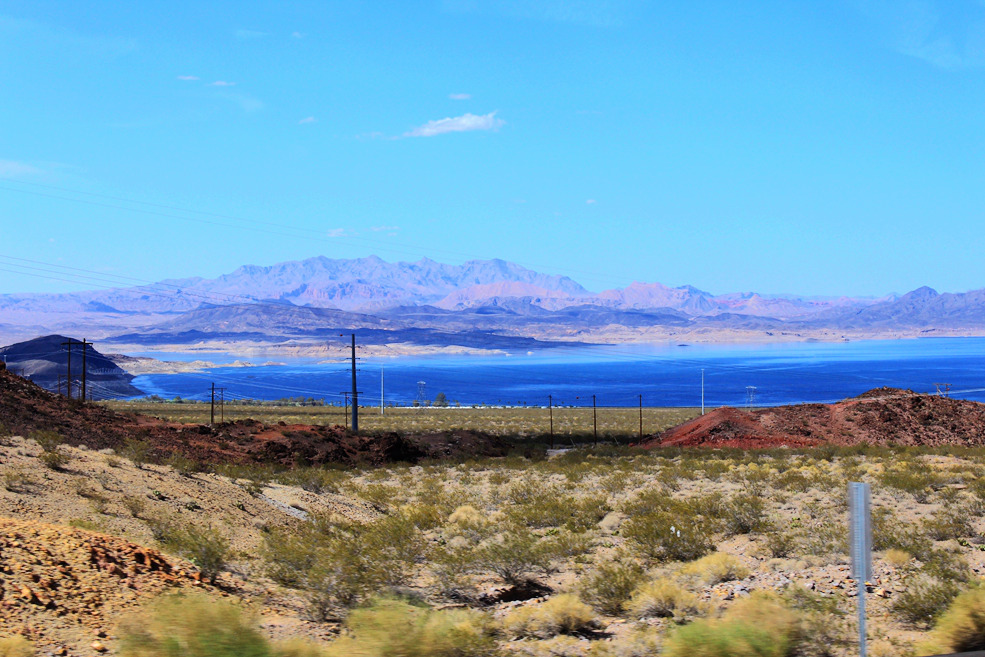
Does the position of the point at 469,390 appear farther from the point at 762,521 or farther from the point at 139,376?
the point at 762,521

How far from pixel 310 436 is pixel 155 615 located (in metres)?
27.3

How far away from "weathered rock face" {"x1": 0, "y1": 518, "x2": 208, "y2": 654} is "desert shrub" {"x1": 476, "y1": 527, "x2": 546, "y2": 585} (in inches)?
182

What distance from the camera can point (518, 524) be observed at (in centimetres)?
1675

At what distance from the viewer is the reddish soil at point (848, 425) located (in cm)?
3834

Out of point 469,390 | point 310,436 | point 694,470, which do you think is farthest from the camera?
point 469,390

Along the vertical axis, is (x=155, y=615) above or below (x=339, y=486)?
above

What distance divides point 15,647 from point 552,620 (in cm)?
608

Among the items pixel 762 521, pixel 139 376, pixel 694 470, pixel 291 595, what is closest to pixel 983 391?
pixel 694 470

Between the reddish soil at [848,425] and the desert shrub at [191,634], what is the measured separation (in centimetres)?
3430

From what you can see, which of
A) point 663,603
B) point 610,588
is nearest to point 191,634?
point 610,588

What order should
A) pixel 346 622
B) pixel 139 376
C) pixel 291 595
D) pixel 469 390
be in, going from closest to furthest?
pixel 346 622, pixel 291 595, pixel 469 390, pixel 139 376

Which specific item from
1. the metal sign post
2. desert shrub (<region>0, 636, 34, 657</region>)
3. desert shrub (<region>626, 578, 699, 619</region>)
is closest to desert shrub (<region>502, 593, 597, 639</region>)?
desert shrub (<region>626, 578, 699, 619</region>)

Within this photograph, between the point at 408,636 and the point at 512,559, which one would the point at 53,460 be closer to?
the point at 512,559

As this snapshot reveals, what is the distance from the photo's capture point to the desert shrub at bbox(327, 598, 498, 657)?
8.15 m
